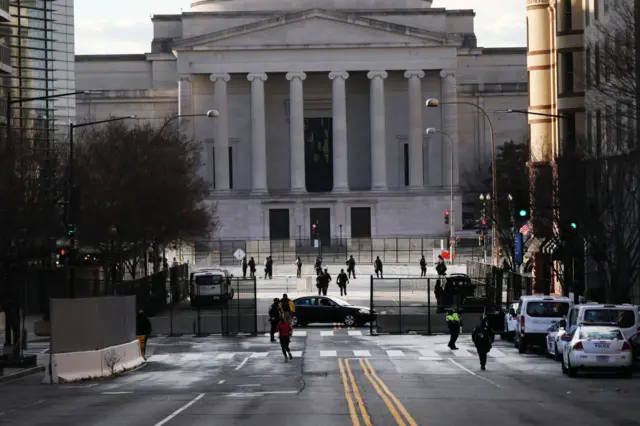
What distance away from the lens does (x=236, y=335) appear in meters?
60.5

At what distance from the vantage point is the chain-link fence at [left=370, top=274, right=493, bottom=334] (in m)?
61.6

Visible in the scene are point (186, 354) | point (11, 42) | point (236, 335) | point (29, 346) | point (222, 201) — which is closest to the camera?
point (186, 354)

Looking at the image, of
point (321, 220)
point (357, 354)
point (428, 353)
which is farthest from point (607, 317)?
point (321, 220)

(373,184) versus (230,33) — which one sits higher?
(230,33)

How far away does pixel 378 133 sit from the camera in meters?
133

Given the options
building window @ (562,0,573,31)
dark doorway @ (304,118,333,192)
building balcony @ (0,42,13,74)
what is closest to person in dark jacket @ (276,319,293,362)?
building balcony @ (0,42,13,74)

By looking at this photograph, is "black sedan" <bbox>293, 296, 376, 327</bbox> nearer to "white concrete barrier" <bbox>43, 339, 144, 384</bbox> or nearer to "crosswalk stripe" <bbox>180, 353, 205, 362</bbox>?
"crosswalk stripe" <bbox>180, 353, 205, 362</bbox>

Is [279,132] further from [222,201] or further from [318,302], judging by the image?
[318,302]

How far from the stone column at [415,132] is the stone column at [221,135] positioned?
49.5 feet

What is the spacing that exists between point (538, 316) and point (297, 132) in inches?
3395

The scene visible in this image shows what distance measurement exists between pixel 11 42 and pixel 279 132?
63.1 meters

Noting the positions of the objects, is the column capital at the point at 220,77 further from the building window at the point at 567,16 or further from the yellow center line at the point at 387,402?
the yellow center line at the point at 387,402

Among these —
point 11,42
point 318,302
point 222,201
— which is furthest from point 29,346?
point 222,201

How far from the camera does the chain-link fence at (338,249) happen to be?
4446 inches
